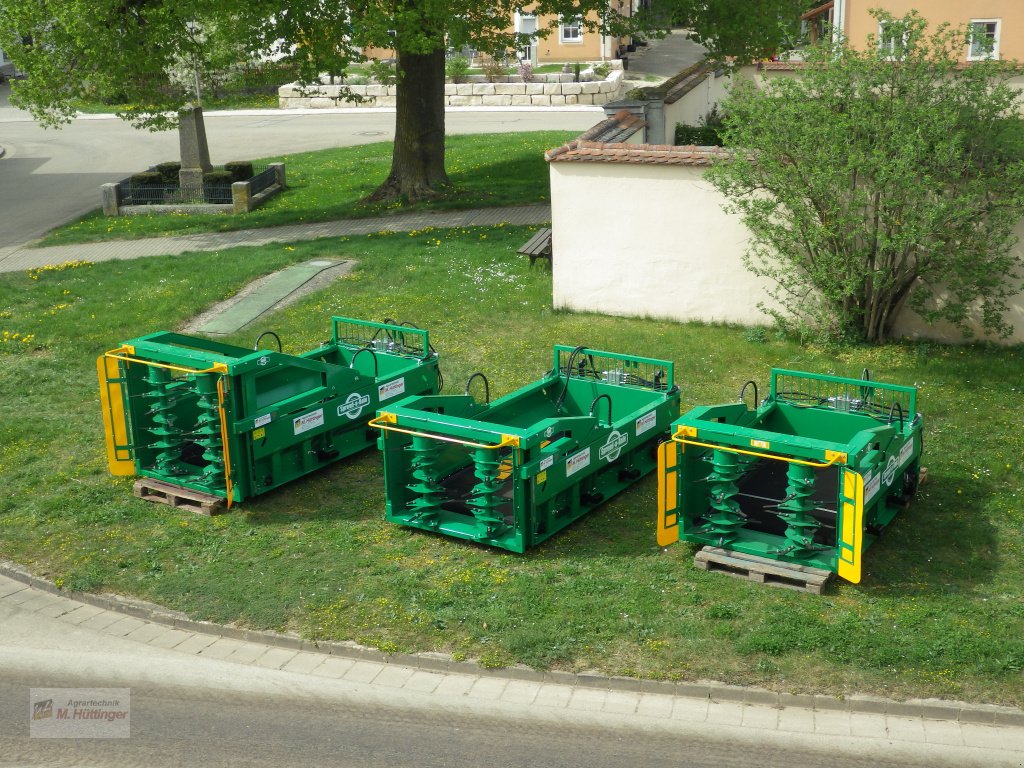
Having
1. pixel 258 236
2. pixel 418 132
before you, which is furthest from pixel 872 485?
pixel 418 132

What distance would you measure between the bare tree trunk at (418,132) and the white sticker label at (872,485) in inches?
614

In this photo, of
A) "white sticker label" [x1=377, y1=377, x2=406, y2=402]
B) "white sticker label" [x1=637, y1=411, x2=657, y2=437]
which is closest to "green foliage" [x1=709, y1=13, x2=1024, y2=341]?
"white sticker label" [x1=637, y1=411, x2=657, y2=437]

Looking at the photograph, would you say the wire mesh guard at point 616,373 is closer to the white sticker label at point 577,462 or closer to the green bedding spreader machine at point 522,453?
the green bedding spreader machine at point 522,453

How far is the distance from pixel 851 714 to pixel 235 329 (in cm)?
1171

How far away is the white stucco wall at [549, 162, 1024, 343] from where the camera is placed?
16.5m

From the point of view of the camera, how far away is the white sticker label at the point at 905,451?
10.8 meters

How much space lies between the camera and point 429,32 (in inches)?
850

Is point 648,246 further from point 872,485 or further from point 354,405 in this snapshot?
point 872,485

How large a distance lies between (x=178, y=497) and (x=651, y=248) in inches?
314

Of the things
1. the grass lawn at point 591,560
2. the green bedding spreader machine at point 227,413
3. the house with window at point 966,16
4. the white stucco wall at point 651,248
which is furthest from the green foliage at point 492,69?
the green bedding spreader machine at point 227,413

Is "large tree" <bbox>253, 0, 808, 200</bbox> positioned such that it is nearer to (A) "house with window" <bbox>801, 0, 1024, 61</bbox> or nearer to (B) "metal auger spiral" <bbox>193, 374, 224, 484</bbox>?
(A) "house with window" <bbox>801, 0, 1024, 61</bbox>

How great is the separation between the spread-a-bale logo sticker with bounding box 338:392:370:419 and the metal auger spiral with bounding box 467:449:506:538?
2.48 meters

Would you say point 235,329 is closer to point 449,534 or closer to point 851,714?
point 449,534

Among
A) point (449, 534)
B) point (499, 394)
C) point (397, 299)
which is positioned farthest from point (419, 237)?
point (449, 534)
